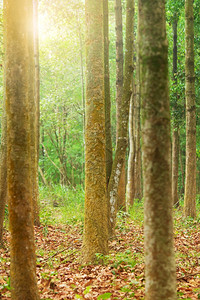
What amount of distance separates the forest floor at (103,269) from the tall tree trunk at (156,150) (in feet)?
5.71

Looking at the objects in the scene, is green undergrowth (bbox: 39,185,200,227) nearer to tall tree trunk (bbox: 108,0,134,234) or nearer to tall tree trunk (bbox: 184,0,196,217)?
tall tree trunk (bbox: 184,0,196,217)

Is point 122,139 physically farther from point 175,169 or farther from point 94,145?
point 175,169

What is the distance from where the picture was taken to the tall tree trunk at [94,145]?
6.79m

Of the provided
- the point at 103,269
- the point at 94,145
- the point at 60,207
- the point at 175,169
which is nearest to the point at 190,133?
the point at 175,169

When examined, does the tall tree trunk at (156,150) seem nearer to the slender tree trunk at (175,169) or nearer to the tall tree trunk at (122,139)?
the tall tree trunk at (122,139)

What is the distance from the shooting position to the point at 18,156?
4059 mm

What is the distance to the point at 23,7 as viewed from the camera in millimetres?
4172

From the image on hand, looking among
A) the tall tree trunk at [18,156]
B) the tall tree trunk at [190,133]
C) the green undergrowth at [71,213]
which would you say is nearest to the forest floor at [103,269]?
the tall tree trunk at [18,156]

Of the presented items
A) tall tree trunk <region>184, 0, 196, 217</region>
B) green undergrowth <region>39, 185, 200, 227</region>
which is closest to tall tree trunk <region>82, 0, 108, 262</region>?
green undergrowth <region>39, 185, 200, 227</region>

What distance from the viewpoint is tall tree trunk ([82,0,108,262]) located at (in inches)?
267

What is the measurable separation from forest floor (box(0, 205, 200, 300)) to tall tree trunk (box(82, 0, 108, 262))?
0.45 meters

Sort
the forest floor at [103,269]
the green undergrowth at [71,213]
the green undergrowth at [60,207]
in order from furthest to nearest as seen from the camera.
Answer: the green undergrowth at [60,207]
the green undergrowth at [71,213]
the forest floor at [103,269]

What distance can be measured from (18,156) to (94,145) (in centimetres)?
287

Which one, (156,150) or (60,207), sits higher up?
(156,150)
